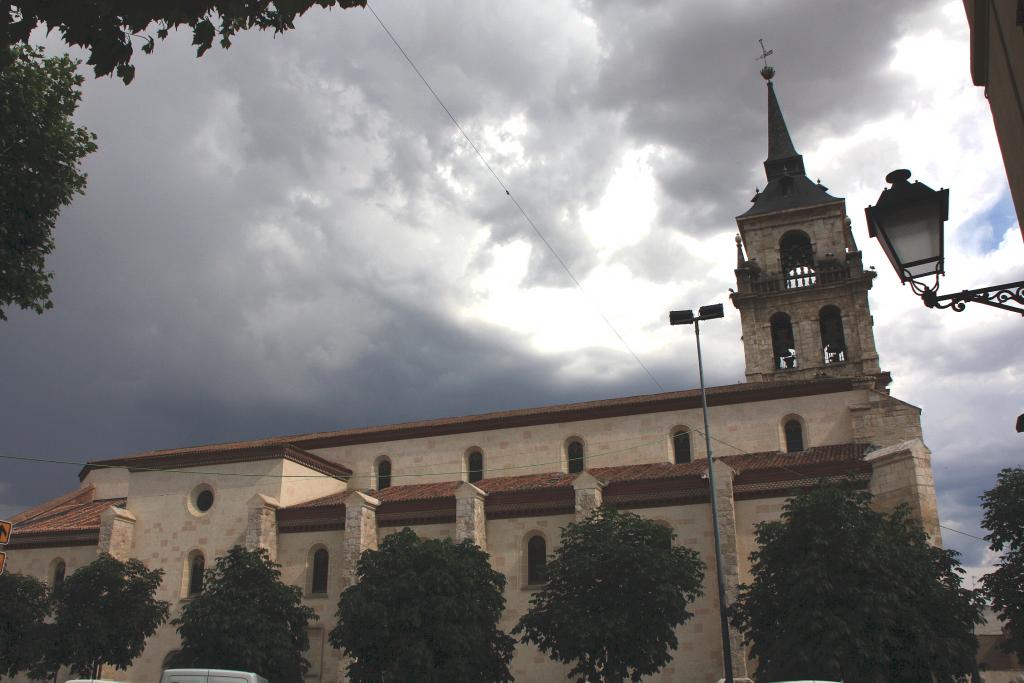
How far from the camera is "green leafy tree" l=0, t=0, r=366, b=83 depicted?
4.74m

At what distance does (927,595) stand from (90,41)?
20140 millimetres

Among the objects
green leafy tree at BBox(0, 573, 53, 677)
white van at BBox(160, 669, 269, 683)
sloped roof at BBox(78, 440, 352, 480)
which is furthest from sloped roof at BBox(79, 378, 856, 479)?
white van at BBox(160, 669, 269, 683)

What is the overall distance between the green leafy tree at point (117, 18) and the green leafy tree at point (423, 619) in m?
18.4

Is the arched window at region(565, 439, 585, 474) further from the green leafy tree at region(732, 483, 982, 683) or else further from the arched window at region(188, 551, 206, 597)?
the arched window at region(188, 551, 206, 597)

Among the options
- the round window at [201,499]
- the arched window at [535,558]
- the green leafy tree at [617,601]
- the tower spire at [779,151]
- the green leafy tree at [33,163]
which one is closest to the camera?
the green leafy tree at [33,163]

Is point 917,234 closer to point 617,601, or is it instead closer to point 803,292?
point 617,601

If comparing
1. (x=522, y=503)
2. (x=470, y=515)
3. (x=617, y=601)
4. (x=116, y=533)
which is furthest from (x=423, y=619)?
(x=116, y=533)

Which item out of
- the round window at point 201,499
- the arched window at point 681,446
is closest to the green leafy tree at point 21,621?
the round window at point 201,499

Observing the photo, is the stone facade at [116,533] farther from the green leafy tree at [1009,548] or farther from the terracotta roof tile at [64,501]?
the green leafy tree at [1009,548]

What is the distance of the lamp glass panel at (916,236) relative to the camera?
4.87 metres

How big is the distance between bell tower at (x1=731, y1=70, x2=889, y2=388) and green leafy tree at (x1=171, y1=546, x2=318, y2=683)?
2206 centimetres

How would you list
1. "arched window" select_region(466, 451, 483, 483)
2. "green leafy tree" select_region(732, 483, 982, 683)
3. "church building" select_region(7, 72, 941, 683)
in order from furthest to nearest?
1. "arched window" select_region(466, 451, 483, 483)
2. "church building" select_region(7, 72, 941, 683)
3. "green leafy tree" select_region(732, 483, 982, 683)

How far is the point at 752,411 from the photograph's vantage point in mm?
29562

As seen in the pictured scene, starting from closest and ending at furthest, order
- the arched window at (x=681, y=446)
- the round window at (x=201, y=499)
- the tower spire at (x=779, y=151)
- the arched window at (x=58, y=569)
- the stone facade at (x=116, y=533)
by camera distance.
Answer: the arched window at (x=681, y=446)
the stone facade at (x=116, y=533)
the round window at (x=201, y=499)
the arched window at (x=58, y=569)
the tower spire at (x=779, y=151)
